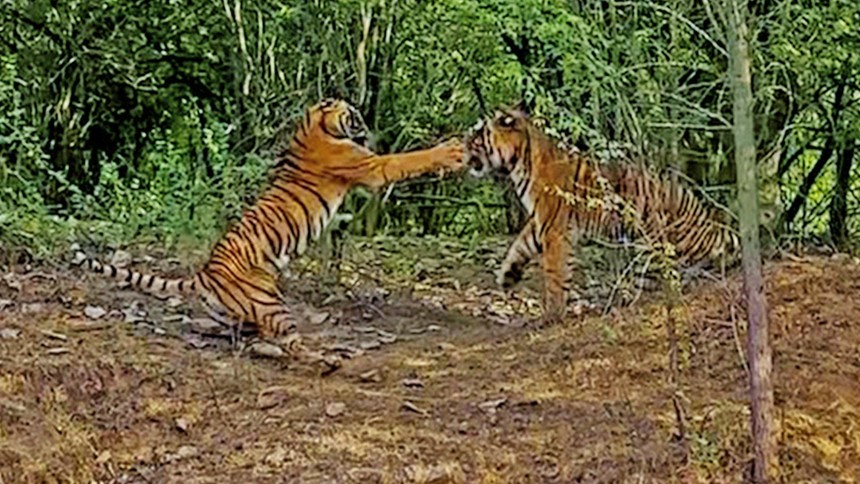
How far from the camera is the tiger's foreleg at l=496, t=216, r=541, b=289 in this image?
6527 millimetres

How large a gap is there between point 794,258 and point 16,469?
3690 mm

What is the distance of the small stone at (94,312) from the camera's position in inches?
229

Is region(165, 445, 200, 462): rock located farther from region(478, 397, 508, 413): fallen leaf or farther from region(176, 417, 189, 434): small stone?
region(478, 397, 508, 413): fallen leaf

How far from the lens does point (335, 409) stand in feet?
15.0

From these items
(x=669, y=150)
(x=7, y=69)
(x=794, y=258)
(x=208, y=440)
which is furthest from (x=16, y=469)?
(x=7, y=69)

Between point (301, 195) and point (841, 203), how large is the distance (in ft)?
10.6

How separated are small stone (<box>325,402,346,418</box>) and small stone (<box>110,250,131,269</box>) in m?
2.60

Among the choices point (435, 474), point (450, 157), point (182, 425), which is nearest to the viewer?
point (435, 474)

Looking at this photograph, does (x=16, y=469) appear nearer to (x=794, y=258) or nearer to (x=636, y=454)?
(x=636, y=454)

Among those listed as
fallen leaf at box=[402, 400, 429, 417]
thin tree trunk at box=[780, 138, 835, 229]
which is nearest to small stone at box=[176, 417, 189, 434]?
fallen leaf at box=[402, 400, 429, 417]

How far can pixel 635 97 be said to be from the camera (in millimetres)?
5344

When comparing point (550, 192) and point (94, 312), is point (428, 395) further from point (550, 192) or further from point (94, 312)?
point (94, 312)

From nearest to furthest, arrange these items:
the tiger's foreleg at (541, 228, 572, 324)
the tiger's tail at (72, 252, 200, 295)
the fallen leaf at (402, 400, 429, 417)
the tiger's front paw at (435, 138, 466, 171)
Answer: the fallen leaf at (402, 400, 429, 417)
the tiger's tail at (72, 252, 200, 295)
the tiger's front paw at (435, 138, 466, 171)
the tiger's foreleg at (541, 228, 572, 324)

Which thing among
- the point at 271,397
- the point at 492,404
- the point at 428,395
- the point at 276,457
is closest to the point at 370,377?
the point at 428,395
